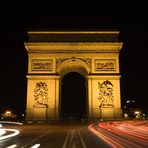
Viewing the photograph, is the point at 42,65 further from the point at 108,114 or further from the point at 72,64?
the point at 108,114

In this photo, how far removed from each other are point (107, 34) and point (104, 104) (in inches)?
356

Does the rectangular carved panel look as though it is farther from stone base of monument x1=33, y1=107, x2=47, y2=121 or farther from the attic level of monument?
stone base of monument x1=33, y1=107, x2=47, y2=121

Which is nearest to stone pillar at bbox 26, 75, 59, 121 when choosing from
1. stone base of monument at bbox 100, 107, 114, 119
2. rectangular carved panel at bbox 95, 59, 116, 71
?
rectangular carved panel at bbox 95, 59, 116, 71

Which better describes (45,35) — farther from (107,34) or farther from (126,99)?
(126,99)

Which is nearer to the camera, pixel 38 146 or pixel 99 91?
pixel 38 146

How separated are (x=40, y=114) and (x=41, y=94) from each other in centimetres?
246

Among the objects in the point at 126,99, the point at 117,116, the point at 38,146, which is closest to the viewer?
the point at 38,146

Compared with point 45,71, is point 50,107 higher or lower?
lower

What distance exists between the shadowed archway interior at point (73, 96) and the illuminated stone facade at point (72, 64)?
2292 cm

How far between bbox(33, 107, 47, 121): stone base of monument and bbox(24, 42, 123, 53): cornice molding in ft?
24.0

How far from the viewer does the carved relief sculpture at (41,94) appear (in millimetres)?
45656

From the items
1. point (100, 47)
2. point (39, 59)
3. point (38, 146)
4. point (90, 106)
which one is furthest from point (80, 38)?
point (38, 146)

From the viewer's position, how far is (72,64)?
158ft

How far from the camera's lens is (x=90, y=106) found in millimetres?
45625
